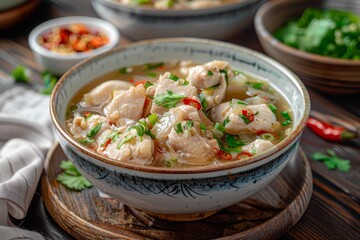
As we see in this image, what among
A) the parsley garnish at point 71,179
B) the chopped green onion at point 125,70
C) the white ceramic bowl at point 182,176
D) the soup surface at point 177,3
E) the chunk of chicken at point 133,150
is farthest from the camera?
the soup surface at point 177,3

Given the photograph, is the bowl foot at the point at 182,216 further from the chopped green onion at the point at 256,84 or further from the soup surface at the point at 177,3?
the soup surface at the point at 177,3

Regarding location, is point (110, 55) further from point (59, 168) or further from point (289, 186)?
point (289, 186)

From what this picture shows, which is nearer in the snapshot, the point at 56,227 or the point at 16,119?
the point at 56,227

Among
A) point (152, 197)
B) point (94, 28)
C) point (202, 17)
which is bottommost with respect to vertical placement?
point (94, 28)

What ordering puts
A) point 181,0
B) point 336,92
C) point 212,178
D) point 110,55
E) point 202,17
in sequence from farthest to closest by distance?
point 181,0
point 202,17
point 336,92
point 110,55
point 212,178

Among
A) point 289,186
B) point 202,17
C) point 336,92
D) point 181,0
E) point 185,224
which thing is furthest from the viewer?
point 181,0

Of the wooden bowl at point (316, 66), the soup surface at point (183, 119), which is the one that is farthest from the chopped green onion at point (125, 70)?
the wooden bowl at point (316, 66)

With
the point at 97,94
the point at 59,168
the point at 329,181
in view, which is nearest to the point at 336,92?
the point at 329,181
